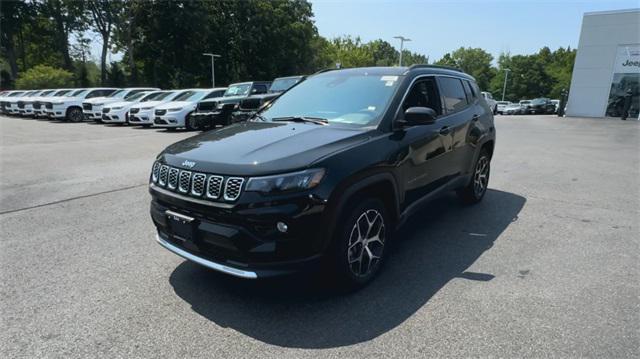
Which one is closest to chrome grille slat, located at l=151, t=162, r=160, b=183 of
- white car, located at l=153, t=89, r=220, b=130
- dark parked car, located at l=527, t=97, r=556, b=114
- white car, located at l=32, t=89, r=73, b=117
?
white car, located at l=153, t=89, r=220, b=130

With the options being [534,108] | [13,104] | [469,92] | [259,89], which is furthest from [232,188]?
[534,108]

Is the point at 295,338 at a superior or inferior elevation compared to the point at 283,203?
inferior

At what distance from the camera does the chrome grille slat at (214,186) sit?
2.79 meters

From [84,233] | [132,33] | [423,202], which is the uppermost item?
[132,33]

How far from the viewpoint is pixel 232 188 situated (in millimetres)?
2744

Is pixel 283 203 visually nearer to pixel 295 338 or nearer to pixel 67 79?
pixel 295 338

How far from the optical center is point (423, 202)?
164 inches

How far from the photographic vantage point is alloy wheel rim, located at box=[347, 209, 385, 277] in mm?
3189

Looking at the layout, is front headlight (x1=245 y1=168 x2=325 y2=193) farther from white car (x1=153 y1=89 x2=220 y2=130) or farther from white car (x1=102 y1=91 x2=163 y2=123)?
white car (x1=102 y1=91 x2=163 y2=123)

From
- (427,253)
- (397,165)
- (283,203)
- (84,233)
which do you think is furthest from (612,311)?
(84,233)

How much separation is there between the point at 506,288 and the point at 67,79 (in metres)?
47.8

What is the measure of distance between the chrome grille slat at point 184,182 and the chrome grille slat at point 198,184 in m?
0.06

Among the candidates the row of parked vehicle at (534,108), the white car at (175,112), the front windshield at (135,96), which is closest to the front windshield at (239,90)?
the white car at (175,112)

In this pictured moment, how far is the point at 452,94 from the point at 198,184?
11.2 feet
